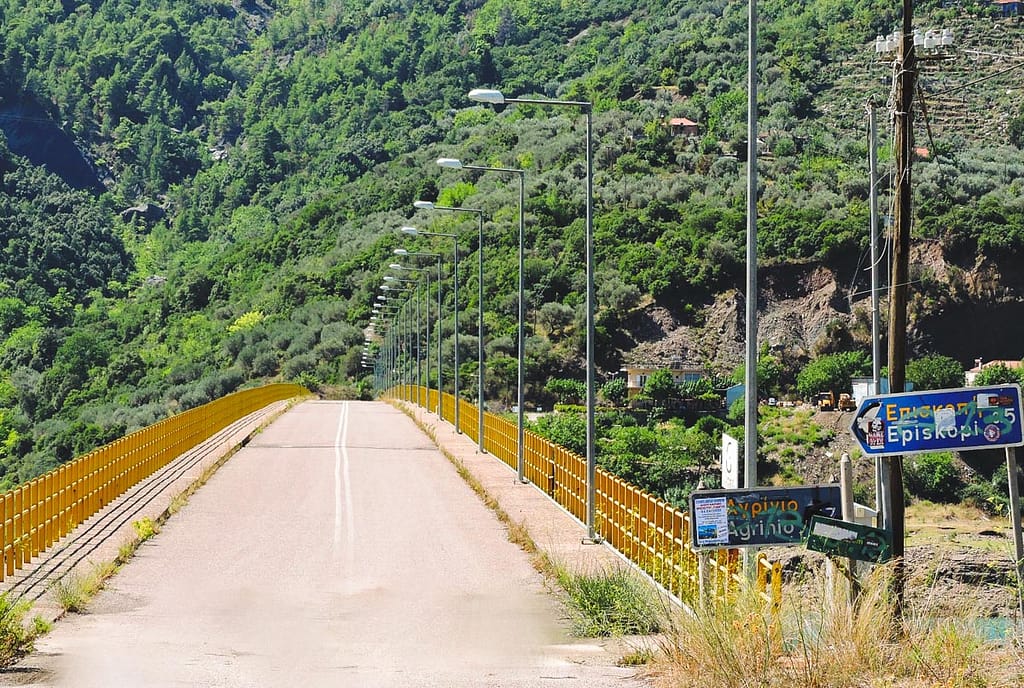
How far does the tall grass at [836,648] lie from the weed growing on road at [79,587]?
23.8 feet

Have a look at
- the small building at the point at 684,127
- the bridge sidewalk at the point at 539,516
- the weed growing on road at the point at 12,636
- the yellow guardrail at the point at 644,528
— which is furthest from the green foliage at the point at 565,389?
the weed growing on road at the point at 12,636

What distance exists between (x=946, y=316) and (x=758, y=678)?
331 ft

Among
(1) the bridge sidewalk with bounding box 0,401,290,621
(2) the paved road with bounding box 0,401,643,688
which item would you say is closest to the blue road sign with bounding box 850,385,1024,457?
(2) the paved road with bounding box 0,401,643,688

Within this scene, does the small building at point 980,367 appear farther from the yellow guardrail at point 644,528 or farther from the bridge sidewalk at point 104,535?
the bridge sidewalk at point 104,535

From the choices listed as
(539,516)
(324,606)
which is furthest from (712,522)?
(539,516)

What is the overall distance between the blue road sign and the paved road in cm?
273

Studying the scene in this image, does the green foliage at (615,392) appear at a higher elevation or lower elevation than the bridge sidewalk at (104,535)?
higher

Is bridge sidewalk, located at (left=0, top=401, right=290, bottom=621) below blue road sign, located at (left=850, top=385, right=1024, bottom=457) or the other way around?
below

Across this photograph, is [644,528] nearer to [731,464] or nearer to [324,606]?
[324,606]

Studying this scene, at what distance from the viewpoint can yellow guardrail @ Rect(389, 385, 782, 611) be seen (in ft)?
41.7

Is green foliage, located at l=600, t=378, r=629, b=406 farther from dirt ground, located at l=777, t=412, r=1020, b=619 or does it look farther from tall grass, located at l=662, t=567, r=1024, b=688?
tall grass, located at l=662, t=567, r=1024, b=688

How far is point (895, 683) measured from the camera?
9492mm

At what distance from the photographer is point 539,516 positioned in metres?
24.0

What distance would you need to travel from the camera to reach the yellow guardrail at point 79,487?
17.5 m
